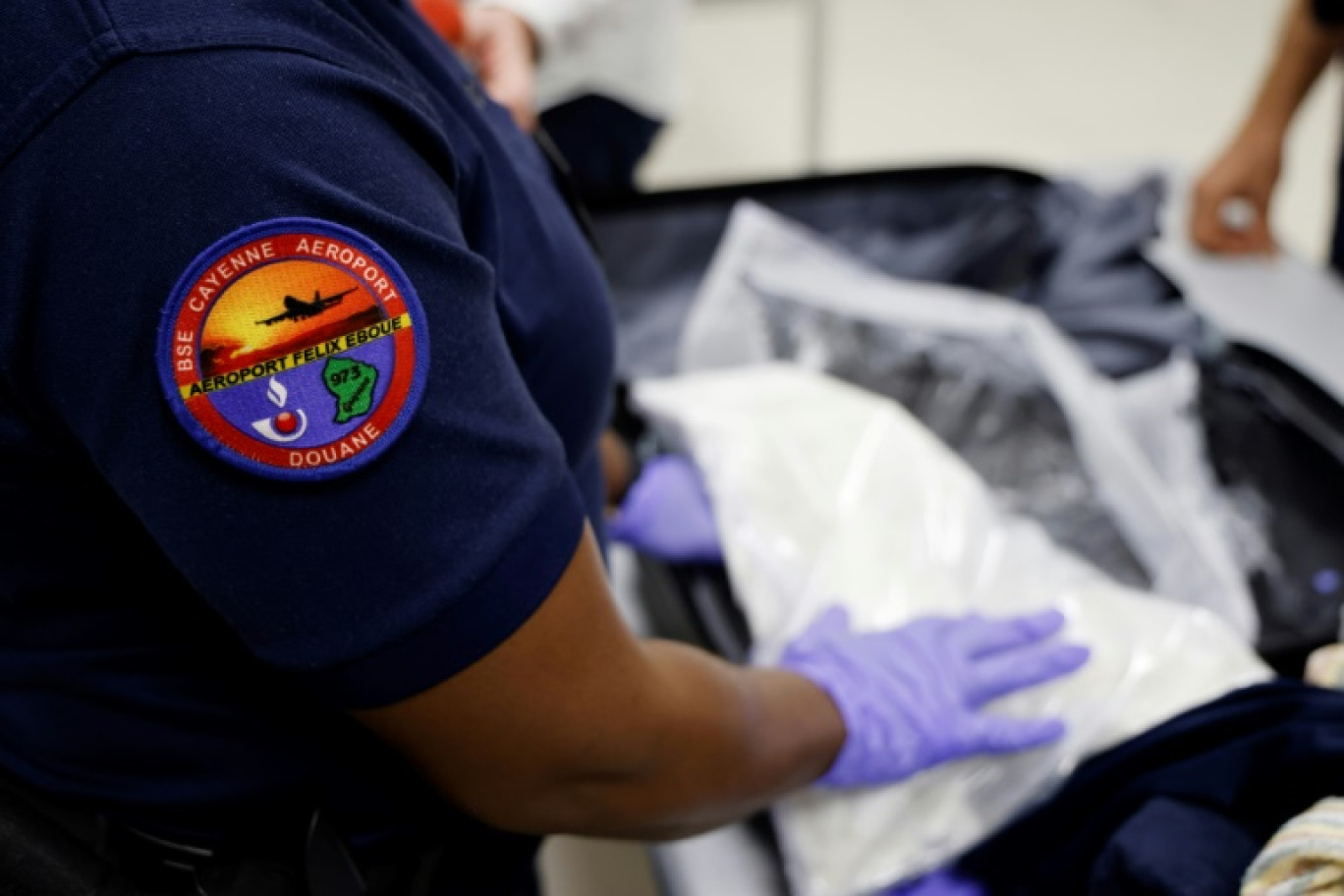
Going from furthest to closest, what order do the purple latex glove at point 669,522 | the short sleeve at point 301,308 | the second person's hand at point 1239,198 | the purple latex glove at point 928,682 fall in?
the second person's hand at point 1239,198, the purple latex glove at point 669,522, the purple latex glove at point 928,682, the short sleeve at point 301,308

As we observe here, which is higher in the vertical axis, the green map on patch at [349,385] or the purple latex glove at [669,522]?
the green map on patch at [349,385]

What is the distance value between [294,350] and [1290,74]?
1.38 meters

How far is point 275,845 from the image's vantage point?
61 centimetres

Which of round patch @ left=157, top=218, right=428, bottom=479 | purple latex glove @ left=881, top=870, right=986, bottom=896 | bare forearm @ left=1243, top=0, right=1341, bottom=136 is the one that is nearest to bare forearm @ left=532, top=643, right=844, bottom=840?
purple latex glove @ left=881, top=870, right=986, bottom=896

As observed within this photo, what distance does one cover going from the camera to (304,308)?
1.32 ft

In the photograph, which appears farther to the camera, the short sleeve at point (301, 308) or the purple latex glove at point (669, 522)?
the purple latex glove at point (669, 522)

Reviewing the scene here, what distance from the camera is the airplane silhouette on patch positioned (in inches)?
15.7

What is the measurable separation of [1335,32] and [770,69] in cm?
185

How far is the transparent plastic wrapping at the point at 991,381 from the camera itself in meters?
0.99

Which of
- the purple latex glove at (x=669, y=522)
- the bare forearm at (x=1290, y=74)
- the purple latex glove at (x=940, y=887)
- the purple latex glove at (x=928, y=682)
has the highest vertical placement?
the bare forearm at (x=1290, y=74)

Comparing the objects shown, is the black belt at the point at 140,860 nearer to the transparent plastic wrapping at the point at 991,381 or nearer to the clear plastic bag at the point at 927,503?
the clear plastic bag at the point at 927,503

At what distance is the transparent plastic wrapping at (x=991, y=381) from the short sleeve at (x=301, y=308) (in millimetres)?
671

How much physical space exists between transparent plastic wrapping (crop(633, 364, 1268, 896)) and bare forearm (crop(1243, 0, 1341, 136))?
702mm

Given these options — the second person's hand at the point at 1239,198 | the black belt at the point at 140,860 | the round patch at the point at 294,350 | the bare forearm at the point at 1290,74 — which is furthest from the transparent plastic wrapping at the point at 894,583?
the bare forearm at the point at 1290,74
